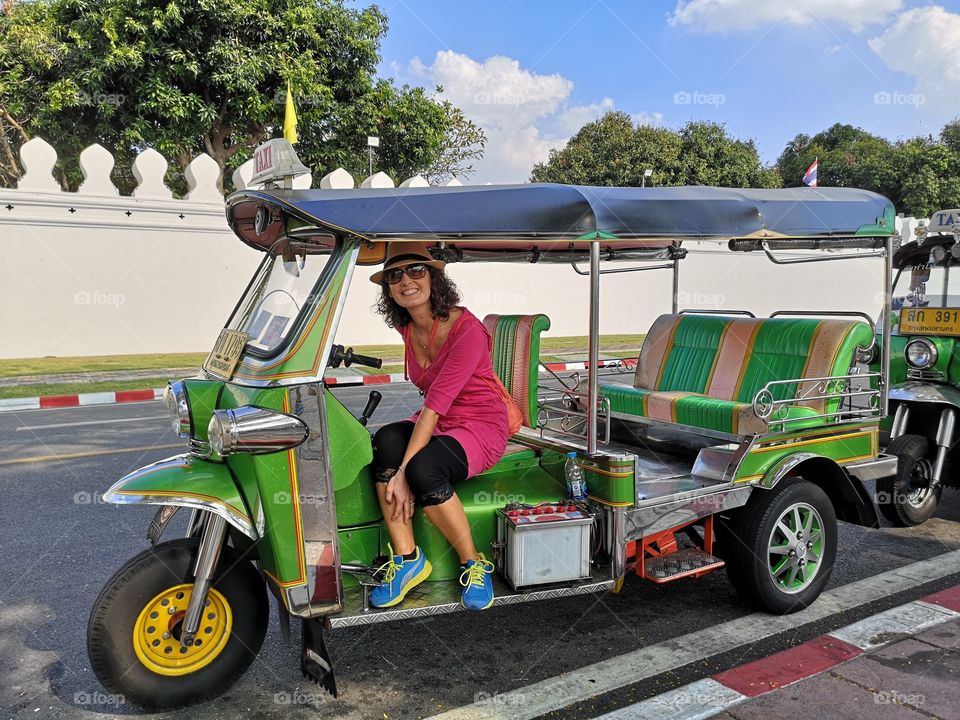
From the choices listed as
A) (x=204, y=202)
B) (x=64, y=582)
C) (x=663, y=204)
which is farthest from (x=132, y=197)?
(x=663, y=204)

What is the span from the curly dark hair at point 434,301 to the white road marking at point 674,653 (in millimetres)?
1600

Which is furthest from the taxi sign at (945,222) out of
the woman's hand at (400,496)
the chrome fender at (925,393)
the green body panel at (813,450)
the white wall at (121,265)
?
the white wall at (121,265)

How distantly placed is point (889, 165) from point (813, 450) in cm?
3789

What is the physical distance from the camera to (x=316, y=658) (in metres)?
2.84

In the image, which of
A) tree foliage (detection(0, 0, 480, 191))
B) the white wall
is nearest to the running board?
the white wall

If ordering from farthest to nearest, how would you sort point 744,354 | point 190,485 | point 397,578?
1. point 744,354
2. point 397,578
3. point 190,485

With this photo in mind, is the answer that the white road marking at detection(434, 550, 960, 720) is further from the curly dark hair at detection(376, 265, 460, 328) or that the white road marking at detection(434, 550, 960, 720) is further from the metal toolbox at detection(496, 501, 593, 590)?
the curly dark hair at detection(376, 265, 460, 328)

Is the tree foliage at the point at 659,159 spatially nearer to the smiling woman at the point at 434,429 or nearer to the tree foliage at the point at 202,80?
the tree foliage at the point at 202,80

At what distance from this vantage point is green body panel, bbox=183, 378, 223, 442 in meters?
2.99

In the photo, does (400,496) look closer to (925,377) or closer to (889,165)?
(925,377)

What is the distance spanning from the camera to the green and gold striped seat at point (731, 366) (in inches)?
172

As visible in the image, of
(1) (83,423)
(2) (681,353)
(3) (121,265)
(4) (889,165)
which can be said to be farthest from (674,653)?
(4) (889,165)

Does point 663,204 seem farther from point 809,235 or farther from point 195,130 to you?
point 195,130

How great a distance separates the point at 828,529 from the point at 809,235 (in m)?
1.51
